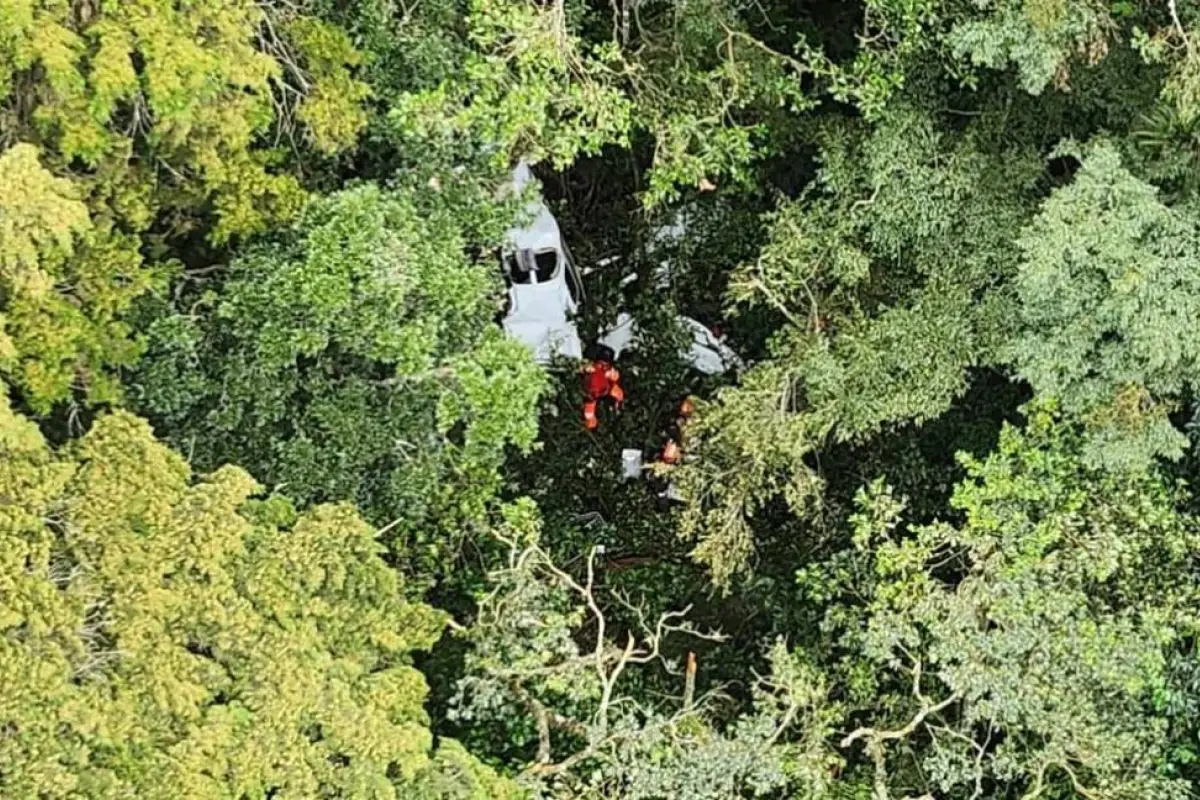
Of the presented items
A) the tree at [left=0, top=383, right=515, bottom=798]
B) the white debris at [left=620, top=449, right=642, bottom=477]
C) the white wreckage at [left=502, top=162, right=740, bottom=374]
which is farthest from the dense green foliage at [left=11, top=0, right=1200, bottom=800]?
the white wreckage at [left=502, top=162, right=740, bottom=374]

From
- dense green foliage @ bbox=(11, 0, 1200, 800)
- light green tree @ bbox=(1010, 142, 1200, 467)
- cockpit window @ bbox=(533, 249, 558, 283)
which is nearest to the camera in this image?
dense green foliage @ bbox=(11, 0, 1200, 800)

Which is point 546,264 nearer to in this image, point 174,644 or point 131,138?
point 131,138

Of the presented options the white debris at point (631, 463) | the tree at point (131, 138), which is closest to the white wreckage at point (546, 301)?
the white debris at point (631, 463)

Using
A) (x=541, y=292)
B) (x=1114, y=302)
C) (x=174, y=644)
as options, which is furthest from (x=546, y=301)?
(x=174, y=644)

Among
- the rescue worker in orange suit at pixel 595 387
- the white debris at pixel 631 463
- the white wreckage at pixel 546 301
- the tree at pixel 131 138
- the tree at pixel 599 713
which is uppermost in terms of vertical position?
the tree at pixel 131 138

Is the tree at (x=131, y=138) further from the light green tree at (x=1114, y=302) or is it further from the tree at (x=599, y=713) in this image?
the light green tree at (x=1114, y=302)

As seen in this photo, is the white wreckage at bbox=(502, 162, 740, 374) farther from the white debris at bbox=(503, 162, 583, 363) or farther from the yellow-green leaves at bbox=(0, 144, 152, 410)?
the yellow-green leaves at bbox=(0, 144, 152, 410)
